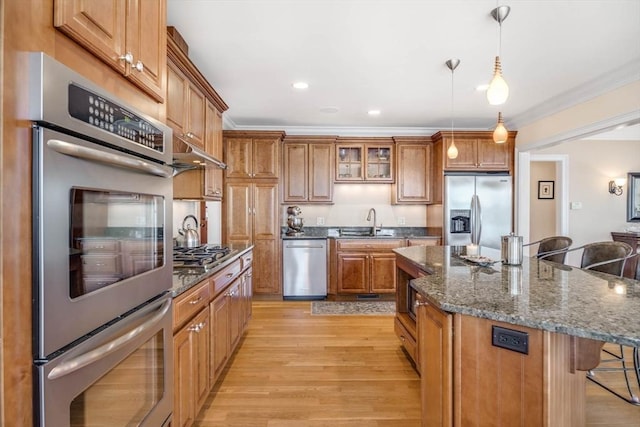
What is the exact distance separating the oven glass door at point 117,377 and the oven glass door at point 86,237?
50 mm

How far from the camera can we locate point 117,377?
102 cm

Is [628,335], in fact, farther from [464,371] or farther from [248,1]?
[248,1]

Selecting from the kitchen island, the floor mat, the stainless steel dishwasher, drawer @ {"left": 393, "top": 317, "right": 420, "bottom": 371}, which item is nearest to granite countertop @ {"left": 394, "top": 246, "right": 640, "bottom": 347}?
the kitchen island

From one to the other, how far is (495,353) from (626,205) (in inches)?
252

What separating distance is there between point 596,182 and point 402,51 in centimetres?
520

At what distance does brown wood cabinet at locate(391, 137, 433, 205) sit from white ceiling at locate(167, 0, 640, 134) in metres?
0.76

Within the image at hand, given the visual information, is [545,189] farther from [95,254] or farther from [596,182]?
[95,254]

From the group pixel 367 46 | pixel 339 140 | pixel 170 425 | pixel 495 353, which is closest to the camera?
pixel 495 353

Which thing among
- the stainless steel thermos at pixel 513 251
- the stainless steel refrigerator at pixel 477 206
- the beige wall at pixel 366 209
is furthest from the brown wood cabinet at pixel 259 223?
the stainless steel thermos at pixel 513 251

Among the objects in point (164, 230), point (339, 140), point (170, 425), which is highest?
point (339, 140)

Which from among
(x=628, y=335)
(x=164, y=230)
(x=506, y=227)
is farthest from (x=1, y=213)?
(x=506, y=227)

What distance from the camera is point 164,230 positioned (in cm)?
131

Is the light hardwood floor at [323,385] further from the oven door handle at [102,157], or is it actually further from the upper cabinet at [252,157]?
the upper cabinet at [252,157]

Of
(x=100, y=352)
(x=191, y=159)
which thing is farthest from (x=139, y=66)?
(x=191, y=159)
